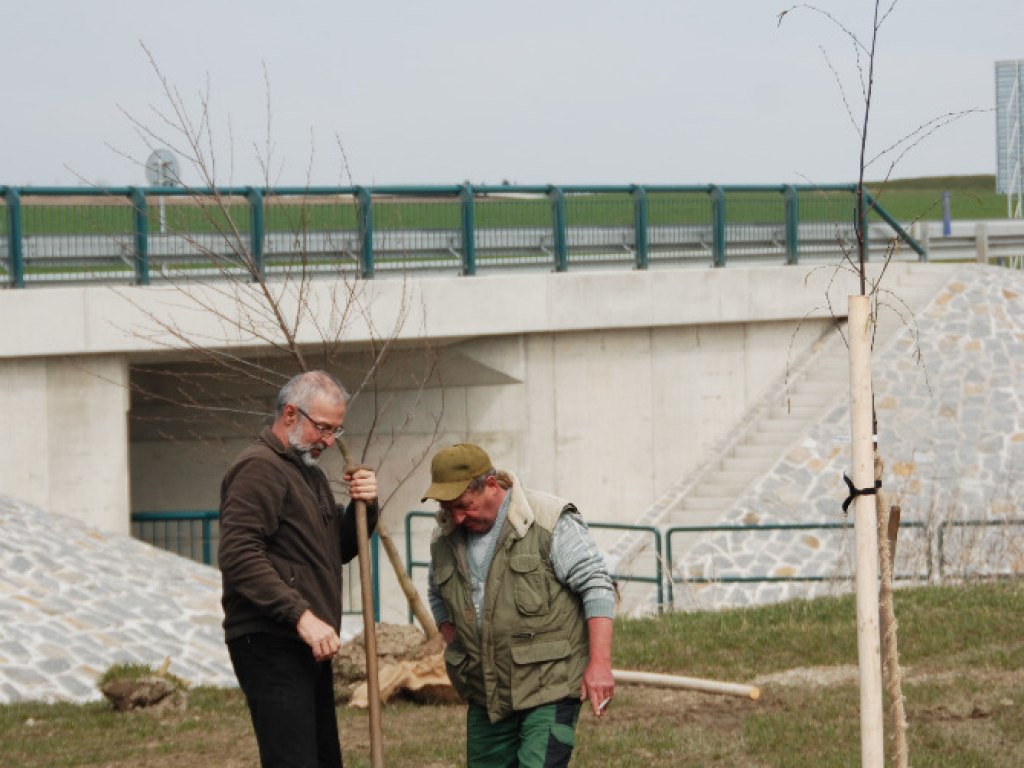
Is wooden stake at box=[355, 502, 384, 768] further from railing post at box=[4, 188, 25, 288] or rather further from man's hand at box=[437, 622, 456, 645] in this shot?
railing post at box=[4, 188, 25, 288]

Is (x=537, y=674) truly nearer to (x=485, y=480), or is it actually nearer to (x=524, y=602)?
(x=524, y=602)

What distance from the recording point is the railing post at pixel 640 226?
79.9 ft

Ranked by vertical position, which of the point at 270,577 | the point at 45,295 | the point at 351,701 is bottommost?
the point at 351,701

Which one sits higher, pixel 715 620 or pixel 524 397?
pixel 524 397

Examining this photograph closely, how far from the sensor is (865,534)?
6.07 metres

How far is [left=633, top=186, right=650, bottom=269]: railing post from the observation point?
24.3 metres

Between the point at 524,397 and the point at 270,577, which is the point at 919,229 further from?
the point at 270,577

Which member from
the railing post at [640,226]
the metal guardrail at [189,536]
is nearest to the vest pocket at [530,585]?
the metal guardrail at [189,536]

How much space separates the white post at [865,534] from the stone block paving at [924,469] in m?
11.5

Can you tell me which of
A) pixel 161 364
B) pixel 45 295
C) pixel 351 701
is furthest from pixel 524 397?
pixel 351 701

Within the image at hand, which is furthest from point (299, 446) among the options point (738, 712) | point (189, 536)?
point (189, 536)

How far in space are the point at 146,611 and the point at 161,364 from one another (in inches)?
310

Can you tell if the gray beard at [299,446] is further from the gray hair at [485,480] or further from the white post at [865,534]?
the white post at [865,534]

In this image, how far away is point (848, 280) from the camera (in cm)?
2531
